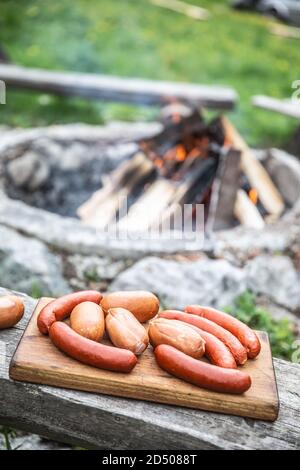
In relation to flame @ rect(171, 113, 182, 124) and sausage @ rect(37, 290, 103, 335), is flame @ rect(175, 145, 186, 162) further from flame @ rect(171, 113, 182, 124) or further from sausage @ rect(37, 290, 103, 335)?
sausage @ rect(37, 290, 103, 335)

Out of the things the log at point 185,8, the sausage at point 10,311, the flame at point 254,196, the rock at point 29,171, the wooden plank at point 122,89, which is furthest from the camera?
the log at point 185,8

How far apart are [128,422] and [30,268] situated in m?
2.12

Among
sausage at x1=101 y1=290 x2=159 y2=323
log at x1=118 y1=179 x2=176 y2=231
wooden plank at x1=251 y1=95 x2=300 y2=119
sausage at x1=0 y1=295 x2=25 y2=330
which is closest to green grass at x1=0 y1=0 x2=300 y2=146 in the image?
wooden plank at x1=251 y1=95 x2=300 y2=119

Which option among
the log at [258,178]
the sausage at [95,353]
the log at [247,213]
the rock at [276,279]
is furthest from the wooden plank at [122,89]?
the sausage at [95,353]

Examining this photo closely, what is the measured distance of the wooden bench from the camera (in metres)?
1.92

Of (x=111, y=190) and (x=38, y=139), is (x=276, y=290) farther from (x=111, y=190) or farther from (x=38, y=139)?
(x=38, y=139)

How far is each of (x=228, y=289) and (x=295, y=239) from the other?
2.34ft

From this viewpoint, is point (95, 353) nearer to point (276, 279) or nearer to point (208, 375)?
point (208, 375)

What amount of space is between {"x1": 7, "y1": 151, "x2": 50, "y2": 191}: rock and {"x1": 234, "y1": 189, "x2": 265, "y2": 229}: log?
173 cm

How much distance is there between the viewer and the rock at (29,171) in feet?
16.0

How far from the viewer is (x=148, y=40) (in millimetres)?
11195

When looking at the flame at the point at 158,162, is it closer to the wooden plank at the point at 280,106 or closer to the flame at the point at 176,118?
the flame at the point at 176,118

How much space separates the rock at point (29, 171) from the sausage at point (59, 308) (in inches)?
112

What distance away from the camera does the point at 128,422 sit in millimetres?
1952
